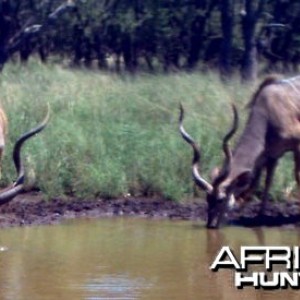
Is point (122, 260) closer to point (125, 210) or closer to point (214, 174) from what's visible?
point (214, 174)

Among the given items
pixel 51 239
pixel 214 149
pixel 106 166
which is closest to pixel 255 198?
pixel 214 149

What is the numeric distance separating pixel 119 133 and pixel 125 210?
2.00 m

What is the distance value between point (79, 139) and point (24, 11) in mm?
19319

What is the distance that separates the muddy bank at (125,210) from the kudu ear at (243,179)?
1.46 feet

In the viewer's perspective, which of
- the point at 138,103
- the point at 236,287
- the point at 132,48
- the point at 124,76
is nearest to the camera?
the point at 236,287

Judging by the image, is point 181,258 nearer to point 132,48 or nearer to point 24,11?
point 132,48

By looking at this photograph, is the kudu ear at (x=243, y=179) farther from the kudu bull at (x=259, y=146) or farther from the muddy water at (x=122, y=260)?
the muddy water at (x=122, y=260)

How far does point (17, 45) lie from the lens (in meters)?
34.2

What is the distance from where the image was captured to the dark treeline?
33.4m

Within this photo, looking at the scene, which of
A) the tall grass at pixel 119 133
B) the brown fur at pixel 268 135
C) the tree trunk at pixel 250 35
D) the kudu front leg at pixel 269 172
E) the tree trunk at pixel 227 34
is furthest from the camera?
the tree trunk at pixel 227 34

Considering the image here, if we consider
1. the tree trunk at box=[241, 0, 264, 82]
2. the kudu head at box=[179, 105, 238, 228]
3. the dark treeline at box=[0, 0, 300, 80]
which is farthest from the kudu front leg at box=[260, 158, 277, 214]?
the dark treeline at box=[0, 0, 300, 80]

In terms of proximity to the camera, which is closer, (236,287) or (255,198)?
(236,287)

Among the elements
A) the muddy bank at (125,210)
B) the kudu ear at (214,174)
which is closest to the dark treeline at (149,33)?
the muddy bank at (125,210)

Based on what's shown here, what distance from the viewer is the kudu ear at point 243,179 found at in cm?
1530
